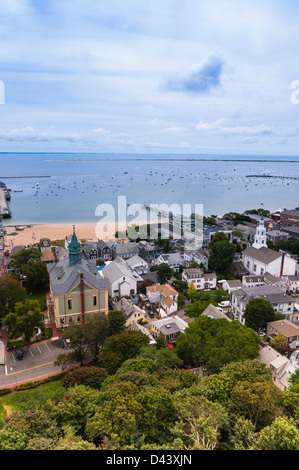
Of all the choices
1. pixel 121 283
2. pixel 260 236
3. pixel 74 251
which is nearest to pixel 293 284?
pixel 260 236

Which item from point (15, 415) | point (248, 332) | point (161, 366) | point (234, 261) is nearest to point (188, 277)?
point (234, 261)

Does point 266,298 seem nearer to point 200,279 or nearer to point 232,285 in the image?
point 232,285

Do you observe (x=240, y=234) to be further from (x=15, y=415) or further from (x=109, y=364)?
(x=15, y=415)

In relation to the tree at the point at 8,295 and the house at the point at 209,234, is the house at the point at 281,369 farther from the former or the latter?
the house at the point at 209,234

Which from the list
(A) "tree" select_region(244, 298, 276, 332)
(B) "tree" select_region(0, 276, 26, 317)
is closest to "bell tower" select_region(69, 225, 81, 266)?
(B) "tree" select_region(0, 276, 26, 317)

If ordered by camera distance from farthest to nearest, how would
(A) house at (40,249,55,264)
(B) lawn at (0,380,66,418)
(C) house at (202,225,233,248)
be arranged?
1. (C) house at (202,225,233,248)
2. (A) house at (40,249,55,264)
3. (B) lawn at (0,380,66,418)

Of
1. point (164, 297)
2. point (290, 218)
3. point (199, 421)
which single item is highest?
point (290, 218)

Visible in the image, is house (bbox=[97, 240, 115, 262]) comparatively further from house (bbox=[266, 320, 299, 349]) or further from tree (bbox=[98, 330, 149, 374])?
house (bbox=[266, 320, 299, 349])
